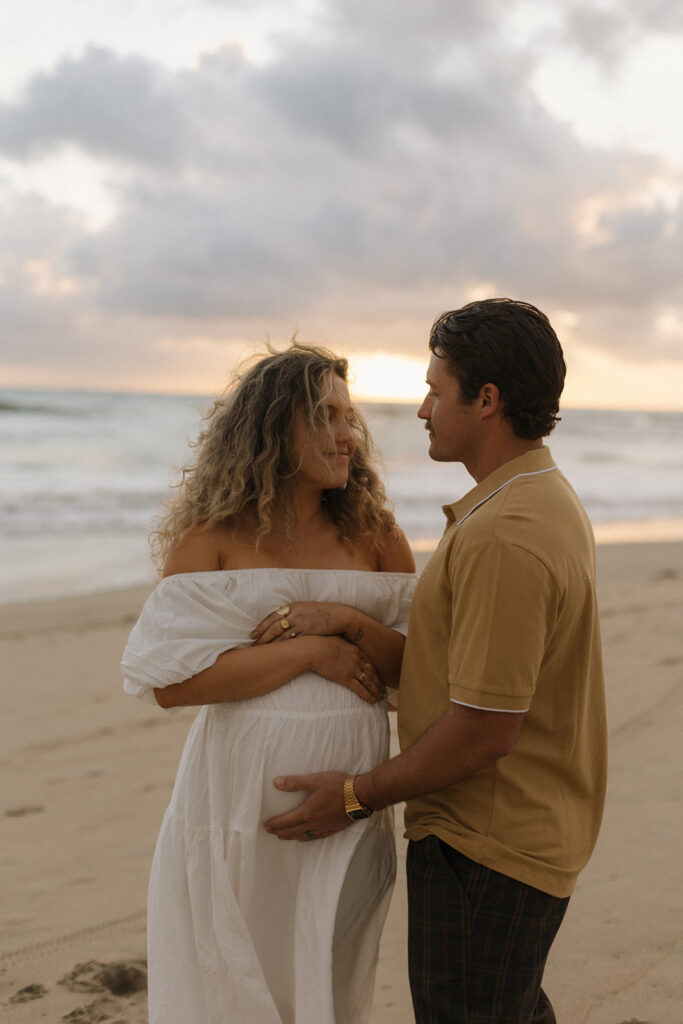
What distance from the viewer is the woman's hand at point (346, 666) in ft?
Answer: 7.59

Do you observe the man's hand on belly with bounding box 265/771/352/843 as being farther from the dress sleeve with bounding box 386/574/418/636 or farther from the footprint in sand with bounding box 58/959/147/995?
the footprint in sand with bounding box 58/959/147/995

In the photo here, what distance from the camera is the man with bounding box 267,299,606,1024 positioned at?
1905mm

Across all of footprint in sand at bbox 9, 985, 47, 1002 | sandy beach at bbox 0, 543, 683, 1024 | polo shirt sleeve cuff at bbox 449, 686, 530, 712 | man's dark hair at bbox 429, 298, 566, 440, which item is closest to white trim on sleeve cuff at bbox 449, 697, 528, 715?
polo shirt sleeve cuff at bbox 449, 686, 530, 712

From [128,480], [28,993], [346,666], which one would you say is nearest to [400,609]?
[346,666]

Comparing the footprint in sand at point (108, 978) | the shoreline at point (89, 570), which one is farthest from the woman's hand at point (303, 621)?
the shoreline at point (89, 570)

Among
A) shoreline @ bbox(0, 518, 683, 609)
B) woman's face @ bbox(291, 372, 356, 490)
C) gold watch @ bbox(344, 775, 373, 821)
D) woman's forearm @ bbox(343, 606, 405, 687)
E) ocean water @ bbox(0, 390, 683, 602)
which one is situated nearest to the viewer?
gold watch @ bbox(344, 775, 373, 821)

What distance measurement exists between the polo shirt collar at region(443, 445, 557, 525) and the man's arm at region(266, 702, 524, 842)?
447 mm

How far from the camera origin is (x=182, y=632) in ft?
7.54

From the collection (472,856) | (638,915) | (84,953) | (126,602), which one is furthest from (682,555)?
(472,856)

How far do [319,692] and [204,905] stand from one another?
60 cm

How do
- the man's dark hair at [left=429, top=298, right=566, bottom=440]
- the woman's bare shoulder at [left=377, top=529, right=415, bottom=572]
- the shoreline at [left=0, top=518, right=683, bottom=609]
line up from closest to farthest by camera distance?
the man's dark hair at [left=429, top=298, right=566, bottom=440], the woman's bare shoulder at [left=377, top=529, right=415, bottom=572], the shoreline at [left=0, top=518, right=683, bottom=609]

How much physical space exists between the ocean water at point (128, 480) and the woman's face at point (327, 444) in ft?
1.24

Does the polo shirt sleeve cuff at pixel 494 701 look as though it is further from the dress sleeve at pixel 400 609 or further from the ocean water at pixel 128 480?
the ocean water at pixel 128 480

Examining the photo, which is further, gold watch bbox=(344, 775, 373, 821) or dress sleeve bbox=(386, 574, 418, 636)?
dress sleeve bbox=(386, 574, 418, 636)
